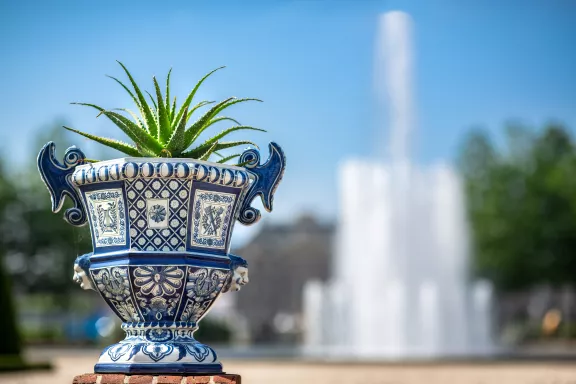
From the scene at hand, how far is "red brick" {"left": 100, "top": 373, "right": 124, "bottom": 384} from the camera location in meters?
3.34

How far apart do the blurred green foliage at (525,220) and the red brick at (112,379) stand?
174ft

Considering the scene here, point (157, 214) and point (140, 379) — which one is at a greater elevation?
point (157, 214)

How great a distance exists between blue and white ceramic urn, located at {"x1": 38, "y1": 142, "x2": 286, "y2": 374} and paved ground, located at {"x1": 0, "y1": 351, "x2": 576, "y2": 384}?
35.3 ft

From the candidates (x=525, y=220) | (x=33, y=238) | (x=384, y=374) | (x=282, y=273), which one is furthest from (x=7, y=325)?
(x=282, y=273)

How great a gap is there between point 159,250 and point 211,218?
24cm

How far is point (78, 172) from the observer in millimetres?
3607

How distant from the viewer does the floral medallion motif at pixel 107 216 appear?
3.50 m

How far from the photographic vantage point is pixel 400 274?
30203mm

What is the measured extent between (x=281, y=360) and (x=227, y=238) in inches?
743

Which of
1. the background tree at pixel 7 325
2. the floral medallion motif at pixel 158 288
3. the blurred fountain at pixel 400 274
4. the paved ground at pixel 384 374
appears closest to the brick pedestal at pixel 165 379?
the floral medallion motif at pixel 158 288

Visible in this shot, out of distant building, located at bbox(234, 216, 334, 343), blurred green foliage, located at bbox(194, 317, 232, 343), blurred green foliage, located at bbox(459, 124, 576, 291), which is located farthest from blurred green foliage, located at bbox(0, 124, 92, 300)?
blurred green foliage, located at bbox(459, 124, 576, 291)

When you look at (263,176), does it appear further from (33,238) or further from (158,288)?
(33,238)

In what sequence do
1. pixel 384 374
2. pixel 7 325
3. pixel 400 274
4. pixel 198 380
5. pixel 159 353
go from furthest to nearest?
pixel 400 274, pixel 7 325, pixel 384 374, pixel 159 353, pixel 198 380

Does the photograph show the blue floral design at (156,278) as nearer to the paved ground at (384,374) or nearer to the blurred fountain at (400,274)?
the paved ground at (384,374)
